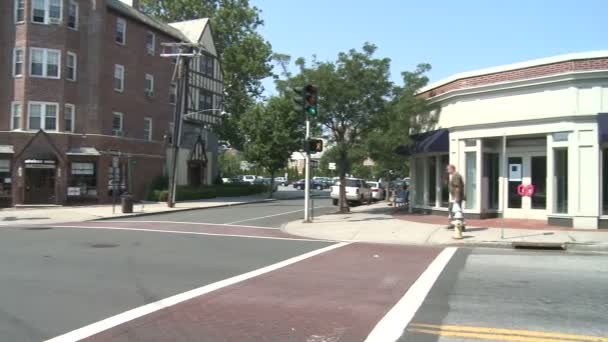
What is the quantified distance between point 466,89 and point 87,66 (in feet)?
74.2

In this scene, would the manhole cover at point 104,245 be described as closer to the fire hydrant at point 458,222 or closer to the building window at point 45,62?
the fire hydrant at point 458,222

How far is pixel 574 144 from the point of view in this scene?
16188 millimetres

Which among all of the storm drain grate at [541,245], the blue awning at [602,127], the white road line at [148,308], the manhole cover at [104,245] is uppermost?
the blue awning at [602,127]

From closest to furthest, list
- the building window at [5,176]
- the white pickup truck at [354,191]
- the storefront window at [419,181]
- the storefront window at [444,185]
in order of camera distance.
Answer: the storefront window at [444,185], the storefront window at [419,181], the building window at [5,176], the white pickup truck at [354,191]

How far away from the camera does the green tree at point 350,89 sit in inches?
863

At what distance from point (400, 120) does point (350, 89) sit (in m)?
2.42

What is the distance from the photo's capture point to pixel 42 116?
97.7 ft

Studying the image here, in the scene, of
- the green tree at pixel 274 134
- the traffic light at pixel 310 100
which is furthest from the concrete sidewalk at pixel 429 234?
the green tree at pixel 274 134

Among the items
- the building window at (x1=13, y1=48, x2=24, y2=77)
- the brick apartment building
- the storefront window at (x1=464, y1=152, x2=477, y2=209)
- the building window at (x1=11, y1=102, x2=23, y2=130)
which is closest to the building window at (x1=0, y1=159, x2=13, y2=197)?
the brick apartment building

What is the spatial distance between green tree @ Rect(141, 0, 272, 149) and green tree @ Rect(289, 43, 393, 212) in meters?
29.6

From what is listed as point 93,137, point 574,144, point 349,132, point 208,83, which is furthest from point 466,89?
point 208,83

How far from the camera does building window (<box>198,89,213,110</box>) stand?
148 feet

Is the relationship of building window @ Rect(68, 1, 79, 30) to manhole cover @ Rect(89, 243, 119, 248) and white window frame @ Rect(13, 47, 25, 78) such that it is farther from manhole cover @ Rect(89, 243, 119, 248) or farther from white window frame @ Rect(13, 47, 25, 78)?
manhole cover @ Rect(89, 243, 119, 248)

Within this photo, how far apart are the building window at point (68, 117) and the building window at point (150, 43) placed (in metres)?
8.08
